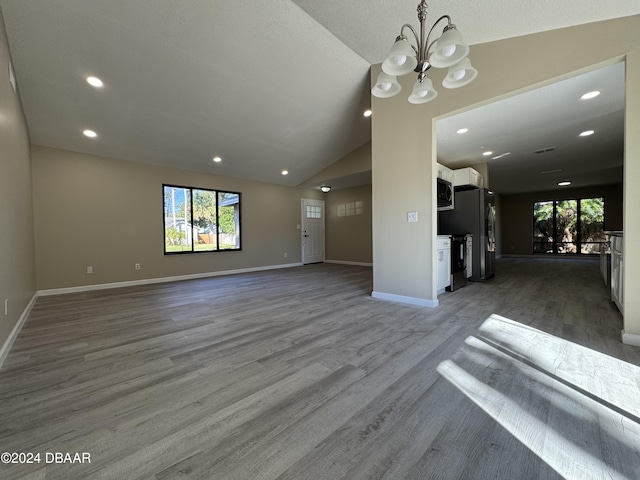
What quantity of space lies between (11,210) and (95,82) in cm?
188

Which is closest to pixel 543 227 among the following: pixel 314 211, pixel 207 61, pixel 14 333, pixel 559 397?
pixel 314 211

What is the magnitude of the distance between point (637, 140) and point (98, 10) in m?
5.05

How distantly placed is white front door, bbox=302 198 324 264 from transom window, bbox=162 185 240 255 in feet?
7.46

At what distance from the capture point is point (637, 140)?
2203 millimetres

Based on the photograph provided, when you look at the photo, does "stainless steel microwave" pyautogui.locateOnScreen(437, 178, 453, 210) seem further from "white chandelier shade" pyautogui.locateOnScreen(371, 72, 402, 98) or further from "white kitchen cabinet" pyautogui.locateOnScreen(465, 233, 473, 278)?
"white chandelier shade" pyautogui.locateOnScreen(371, 72, 402, 98)

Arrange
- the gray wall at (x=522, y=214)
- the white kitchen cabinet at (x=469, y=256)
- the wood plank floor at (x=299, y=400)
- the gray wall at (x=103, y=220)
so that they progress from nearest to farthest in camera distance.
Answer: the wood plank floor at (x=299, y=400)
the gray wall at (x=103, y=220)
the white kitchen cabinet at (x=469, y=256)
the gray wall at (x=522, y=214)

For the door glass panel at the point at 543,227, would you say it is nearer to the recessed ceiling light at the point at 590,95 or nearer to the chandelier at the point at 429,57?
the recessed ceiling light at the point at 590,95

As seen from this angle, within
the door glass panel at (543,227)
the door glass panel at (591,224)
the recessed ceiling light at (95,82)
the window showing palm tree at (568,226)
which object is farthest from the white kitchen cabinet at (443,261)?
the door glass panel at (591,224)

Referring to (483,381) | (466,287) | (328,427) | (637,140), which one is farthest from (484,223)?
(328,427)

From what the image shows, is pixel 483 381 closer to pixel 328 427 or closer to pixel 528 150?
pixel 328 427

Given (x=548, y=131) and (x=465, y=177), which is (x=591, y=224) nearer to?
(x=465, y=177)

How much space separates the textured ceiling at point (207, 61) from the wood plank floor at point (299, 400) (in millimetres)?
2945

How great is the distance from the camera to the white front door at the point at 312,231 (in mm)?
8461

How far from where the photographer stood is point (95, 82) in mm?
3398
